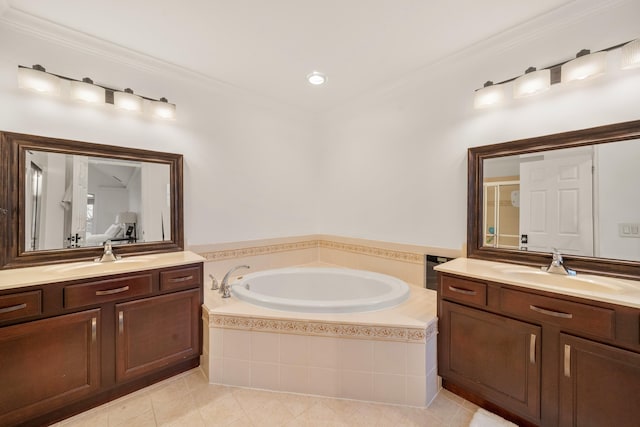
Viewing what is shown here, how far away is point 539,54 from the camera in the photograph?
1775 millimetres

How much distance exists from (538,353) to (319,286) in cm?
181

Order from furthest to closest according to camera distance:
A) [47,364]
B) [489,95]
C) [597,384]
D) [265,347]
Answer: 1. [489,95]
2. [265,347]
3. [47,364]
4. [597,384]

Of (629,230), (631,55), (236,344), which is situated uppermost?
(631,55)

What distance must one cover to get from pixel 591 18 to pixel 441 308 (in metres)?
1.98

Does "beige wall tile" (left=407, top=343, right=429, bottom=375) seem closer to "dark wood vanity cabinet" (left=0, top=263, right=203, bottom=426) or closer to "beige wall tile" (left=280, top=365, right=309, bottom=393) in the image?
"beige wall tile" (left=280, top=365, right=309, bottom=393)

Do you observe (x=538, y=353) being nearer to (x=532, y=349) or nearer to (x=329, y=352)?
(x=532, y=349)

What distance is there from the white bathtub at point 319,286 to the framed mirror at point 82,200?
766 millimetres

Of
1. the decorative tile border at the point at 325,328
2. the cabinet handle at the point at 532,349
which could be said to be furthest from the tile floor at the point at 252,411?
the cabinet handle at the point at 532,349

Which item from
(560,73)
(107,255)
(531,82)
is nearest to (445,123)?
(531,82)

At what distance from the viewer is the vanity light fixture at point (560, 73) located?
1.41m

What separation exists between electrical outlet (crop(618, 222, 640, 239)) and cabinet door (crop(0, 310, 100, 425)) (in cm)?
312

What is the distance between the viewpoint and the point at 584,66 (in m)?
1.53

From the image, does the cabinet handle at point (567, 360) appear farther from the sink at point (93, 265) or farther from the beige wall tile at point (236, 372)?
the sink at point (93, 265)

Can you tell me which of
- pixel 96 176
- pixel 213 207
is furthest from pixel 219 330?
pixel 96 176
